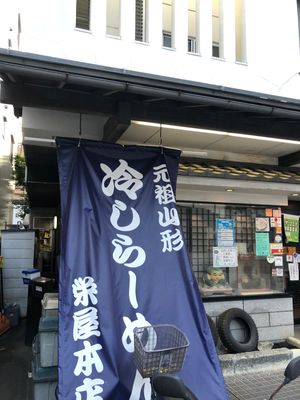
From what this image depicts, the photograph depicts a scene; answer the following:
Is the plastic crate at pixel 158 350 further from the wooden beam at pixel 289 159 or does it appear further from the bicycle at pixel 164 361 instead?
the wooden beam at pixel 289 159

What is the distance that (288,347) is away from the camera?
7.45 meters

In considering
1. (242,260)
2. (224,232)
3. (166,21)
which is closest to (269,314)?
(242,260)

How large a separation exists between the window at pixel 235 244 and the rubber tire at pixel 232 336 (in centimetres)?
50

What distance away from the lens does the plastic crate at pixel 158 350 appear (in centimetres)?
375

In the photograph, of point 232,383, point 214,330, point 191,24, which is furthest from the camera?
point 191,24

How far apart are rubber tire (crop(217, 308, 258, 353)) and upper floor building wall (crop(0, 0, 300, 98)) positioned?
14.4ft

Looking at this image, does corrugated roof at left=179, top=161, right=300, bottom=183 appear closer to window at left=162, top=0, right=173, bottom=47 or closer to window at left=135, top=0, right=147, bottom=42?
window at left=135, top=0, right=147, bottom=42

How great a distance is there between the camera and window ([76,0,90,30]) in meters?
7.13

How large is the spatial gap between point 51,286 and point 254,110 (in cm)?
588

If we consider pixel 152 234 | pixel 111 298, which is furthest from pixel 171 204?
pixel 111 298

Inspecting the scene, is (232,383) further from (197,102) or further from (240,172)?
(197,102)

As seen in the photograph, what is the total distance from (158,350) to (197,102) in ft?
9.58

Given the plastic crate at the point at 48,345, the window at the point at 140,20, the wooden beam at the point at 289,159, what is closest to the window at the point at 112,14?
the window at the point at 140,20

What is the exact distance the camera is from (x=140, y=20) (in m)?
7.91
